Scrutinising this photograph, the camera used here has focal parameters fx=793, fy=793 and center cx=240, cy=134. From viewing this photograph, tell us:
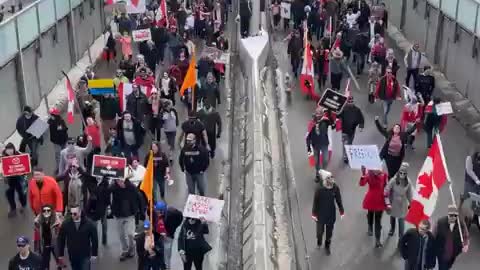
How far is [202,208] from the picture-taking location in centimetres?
1088

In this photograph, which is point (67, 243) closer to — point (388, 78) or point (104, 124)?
point (104, 124)

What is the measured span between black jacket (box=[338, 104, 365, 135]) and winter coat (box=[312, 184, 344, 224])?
3.62 m

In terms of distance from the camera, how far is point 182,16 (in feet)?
84.4

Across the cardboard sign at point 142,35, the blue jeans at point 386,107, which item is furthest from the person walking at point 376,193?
the cardboard sign at point 142,35

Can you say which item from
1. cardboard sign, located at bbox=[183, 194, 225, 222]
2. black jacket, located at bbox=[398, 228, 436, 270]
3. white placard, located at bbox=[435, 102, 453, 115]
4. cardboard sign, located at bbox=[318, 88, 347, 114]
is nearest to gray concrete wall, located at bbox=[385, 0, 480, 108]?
white placard, located at bbox=[435, 102, 453, 115]

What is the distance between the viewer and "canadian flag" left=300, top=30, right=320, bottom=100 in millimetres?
19422

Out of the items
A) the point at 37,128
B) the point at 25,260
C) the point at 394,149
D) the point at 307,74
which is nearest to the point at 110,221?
the point at 37,128

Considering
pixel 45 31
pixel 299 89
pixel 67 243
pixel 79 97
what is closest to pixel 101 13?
pixel 45 31

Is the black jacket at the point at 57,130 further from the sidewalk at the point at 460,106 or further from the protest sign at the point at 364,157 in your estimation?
the sidewalk at the point at 460,106

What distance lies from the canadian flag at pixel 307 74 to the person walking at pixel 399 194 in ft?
25.7

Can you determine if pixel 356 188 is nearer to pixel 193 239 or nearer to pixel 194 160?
pixel 194 160

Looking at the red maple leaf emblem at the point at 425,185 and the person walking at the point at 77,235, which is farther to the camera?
the red maple leaf emblem at the point at 425,185

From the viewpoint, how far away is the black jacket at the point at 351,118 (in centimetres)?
→ 1530

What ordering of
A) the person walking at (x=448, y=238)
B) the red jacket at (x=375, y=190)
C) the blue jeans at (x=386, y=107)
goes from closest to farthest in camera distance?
the person walking at (x=448, y=238), the red jacket at (x=375, y=190), the blue jeans at (x=386, y=107)
